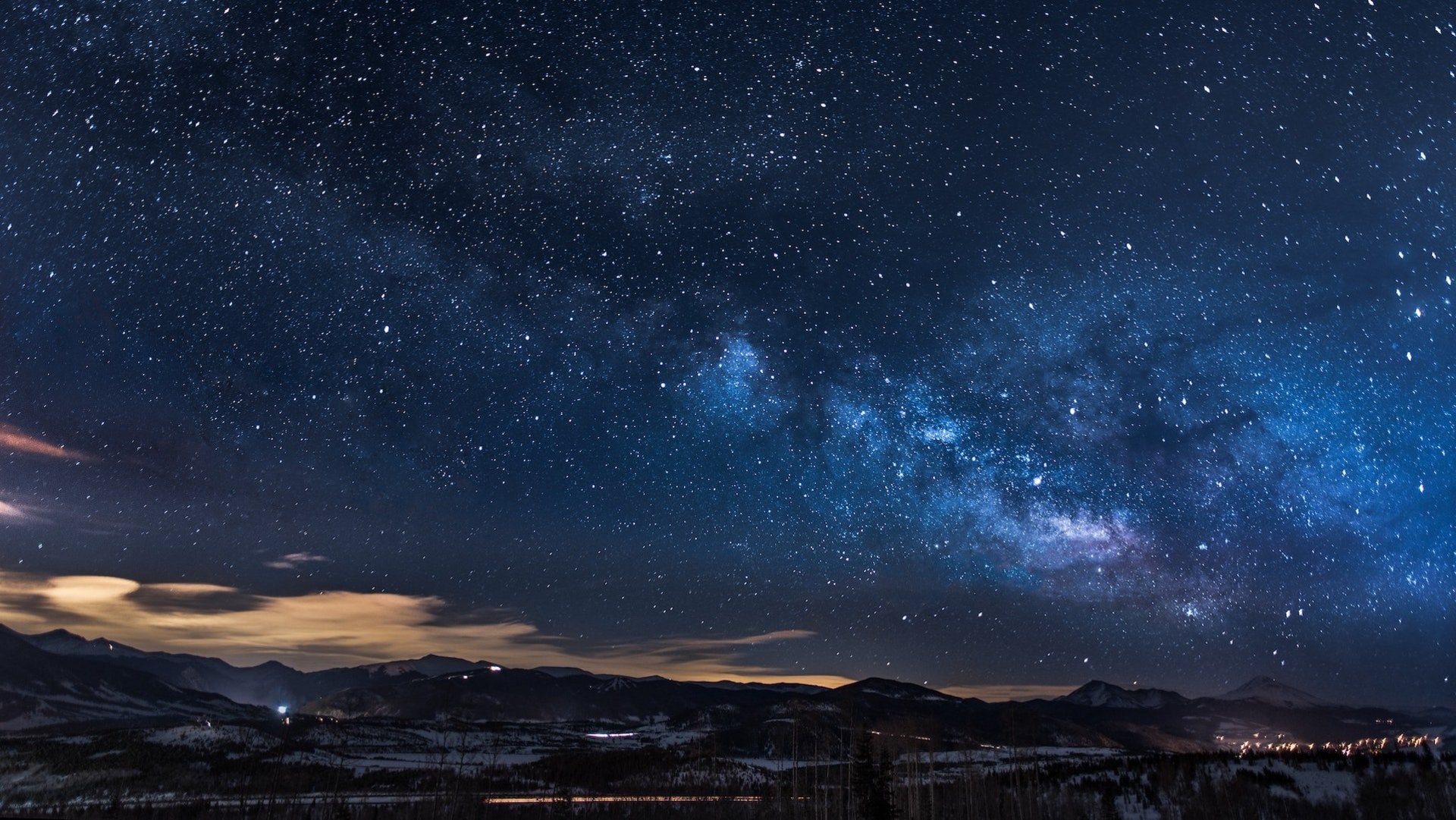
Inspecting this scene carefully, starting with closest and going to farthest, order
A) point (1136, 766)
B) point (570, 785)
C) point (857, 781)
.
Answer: point (857, 781) < point (1136, 766) < point (570, 785)

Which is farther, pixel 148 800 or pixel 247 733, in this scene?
pixel 247 733

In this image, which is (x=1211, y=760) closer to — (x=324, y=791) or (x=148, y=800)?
(x=324, y=791)

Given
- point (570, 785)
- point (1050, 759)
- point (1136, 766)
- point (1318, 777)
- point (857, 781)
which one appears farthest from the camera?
point (1050, 759)

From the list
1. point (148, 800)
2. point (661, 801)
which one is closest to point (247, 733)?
point (148, 800)

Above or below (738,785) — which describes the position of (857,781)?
above

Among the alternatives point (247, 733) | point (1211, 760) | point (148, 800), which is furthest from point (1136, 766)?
point (247, 733)

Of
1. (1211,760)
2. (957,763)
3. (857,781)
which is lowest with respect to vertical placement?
(957,763)

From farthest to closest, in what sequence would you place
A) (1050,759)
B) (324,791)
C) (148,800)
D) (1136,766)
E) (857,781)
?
(1050,759), (324,791), (1136,766), (148,800), (857,781)

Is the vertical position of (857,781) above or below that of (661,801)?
above

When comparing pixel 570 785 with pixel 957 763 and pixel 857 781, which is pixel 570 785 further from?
pixel 857 781
